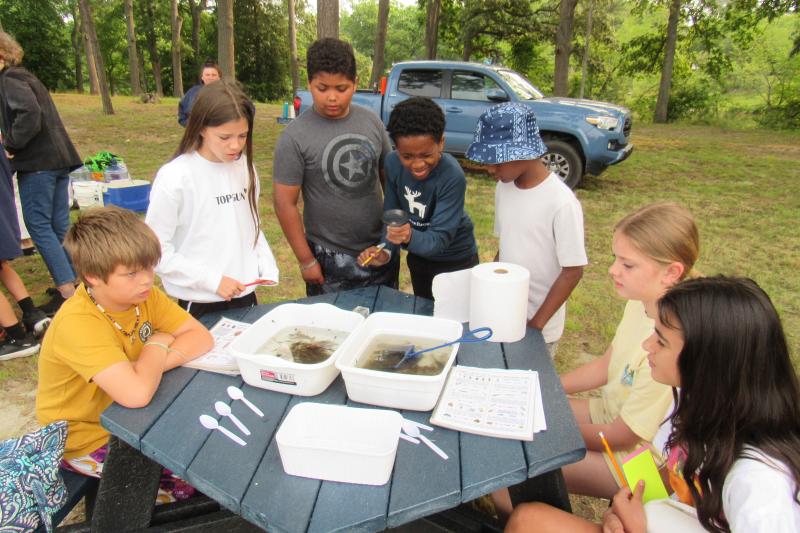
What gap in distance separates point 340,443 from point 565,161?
20.3ft

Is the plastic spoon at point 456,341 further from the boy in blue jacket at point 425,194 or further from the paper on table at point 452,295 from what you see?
the boy in blue jacket at point 425,194

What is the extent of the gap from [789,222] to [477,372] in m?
5.88

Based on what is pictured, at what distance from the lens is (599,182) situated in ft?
25.0

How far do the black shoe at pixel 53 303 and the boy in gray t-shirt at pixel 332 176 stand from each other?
2275 mm

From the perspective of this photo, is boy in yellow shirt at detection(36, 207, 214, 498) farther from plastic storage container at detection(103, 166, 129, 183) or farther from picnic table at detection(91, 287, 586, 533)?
plastic storage container at detection(103, 166, 129, 183)

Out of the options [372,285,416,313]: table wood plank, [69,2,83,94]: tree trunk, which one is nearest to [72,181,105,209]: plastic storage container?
[372,285,416,313]: table wood plank

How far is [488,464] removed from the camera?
1.26m

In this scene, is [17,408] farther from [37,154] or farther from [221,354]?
[221,354]

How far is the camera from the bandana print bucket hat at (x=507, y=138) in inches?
75.8

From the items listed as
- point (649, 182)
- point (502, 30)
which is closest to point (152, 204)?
point (649, 182)

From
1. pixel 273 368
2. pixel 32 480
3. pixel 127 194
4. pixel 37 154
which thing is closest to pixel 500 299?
pixel 273 368

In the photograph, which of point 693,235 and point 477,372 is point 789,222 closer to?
point 693,235

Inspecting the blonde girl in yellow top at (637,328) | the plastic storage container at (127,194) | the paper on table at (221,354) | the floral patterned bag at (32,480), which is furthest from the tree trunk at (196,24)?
the blonde girl in yellow top at (637,328)

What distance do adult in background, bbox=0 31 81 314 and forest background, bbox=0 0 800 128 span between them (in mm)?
4031
